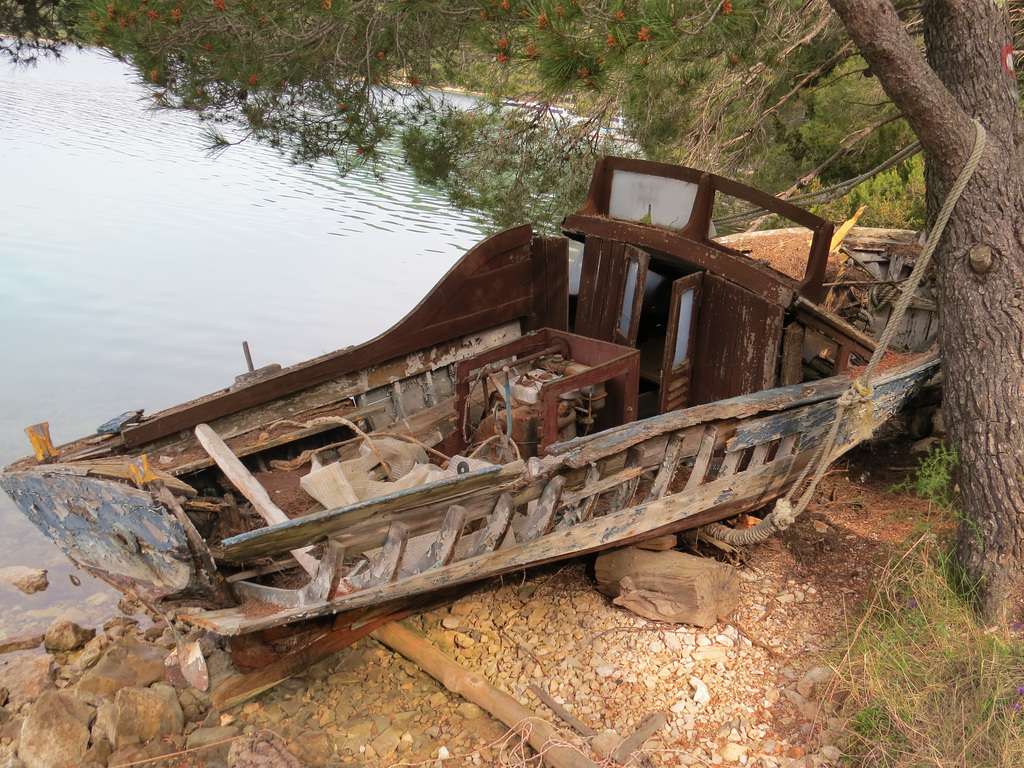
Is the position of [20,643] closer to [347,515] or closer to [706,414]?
[347,515]

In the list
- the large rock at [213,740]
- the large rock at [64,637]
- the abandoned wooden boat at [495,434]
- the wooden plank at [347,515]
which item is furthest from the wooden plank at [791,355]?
the large rock at [64,637]

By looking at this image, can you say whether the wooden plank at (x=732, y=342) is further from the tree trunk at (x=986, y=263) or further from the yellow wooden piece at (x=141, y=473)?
the yellow wooden piece at (x=141, y=473)

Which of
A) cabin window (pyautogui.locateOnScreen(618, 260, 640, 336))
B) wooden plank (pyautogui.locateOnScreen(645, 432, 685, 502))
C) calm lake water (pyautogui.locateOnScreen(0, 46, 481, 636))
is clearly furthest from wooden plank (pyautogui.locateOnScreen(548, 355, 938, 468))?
calm lake water (pyautogui.locateOnScreen(0, 46, 481, 636))

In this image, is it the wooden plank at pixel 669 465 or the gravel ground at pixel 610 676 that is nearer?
the gravel ground at pixel 610 676

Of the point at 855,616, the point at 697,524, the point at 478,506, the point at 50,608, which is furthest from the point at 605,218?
the point at 50,608

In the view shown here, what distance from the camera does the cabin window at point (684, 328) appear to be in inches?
190

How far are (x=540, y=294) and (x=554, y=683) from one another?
302 cm

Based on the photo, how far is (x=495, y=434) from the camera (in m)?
4.45

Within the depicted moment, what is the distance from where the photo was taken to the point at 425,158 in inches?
297

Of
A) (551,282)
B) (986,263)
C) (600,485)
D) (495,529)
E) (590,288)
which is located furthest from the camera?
(551,282)

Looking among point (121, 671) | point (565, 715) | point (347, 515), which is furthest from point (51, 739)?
point (565, 715)

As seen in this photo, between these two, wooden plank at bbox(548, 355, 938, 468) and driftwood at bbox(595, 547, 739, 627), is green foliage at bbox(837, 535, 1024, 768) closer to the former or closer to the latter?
driftwood at bbox(595, 547, 739, 627)

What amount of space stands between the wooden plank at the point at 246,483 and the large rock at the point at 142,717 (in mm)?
1175

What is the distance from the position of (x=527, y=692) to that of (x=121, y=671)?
2.48 m
